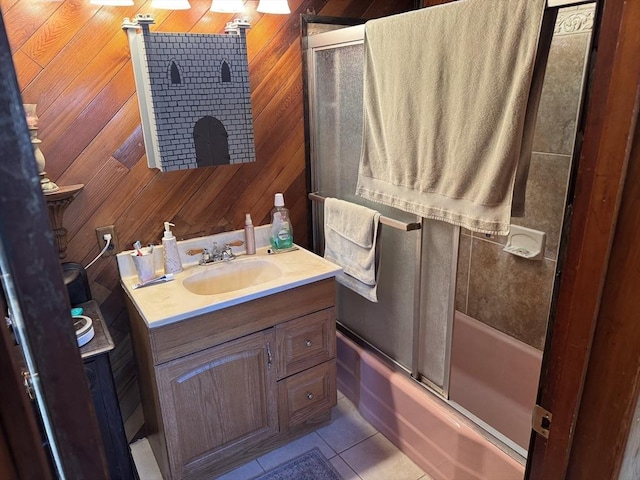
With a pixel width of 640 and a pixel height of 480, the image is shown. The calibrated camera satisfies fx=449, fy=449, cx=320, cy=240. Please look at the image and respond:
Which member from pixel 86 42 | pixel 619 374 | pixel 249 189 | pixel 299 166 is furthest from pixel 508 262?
pixel 86 42

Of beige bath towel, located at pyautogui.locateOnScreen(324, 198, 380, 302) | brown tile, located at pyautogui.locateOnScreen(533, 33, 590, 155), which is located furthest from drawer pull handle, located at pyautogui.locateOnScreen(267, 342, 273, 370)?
brown tile, located at pyautogui.locateOnScreen(533, 33, 590, 155)

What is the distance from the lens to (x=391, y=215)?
176cm

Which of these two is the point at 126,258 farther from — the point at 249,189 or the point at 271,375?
the point at 271,375

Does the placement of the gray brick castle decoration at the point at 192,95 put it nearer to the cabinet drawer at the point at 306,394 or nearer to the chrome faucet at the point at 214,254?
the chrome faucet at the point at 214,254

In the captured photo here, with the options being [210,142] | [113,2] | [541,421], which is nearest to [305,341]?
[210,142]

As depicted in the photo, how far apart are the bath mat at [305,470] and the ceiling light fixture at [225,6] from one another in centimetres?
182

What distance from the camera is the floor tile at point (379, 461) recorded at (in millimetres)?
1816

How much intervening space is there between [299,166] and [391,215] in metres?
0.57

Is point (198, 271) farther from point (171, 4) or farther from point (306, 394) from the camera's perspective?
point (171, 4)

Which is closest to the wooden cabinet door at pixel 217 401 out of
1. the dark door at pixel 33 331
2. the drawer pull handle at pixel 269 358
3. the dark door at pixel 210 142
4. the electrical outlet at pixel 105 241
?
the drawer pull handle at pixel 269 358

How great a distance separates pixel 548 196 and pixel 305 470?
144cm

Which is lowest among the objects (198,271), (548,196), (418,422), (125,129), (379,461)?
(379,461)

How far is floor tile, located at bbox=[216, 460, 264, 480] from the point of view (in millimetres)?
1807

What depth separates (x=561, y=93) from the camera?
1.50 meters
